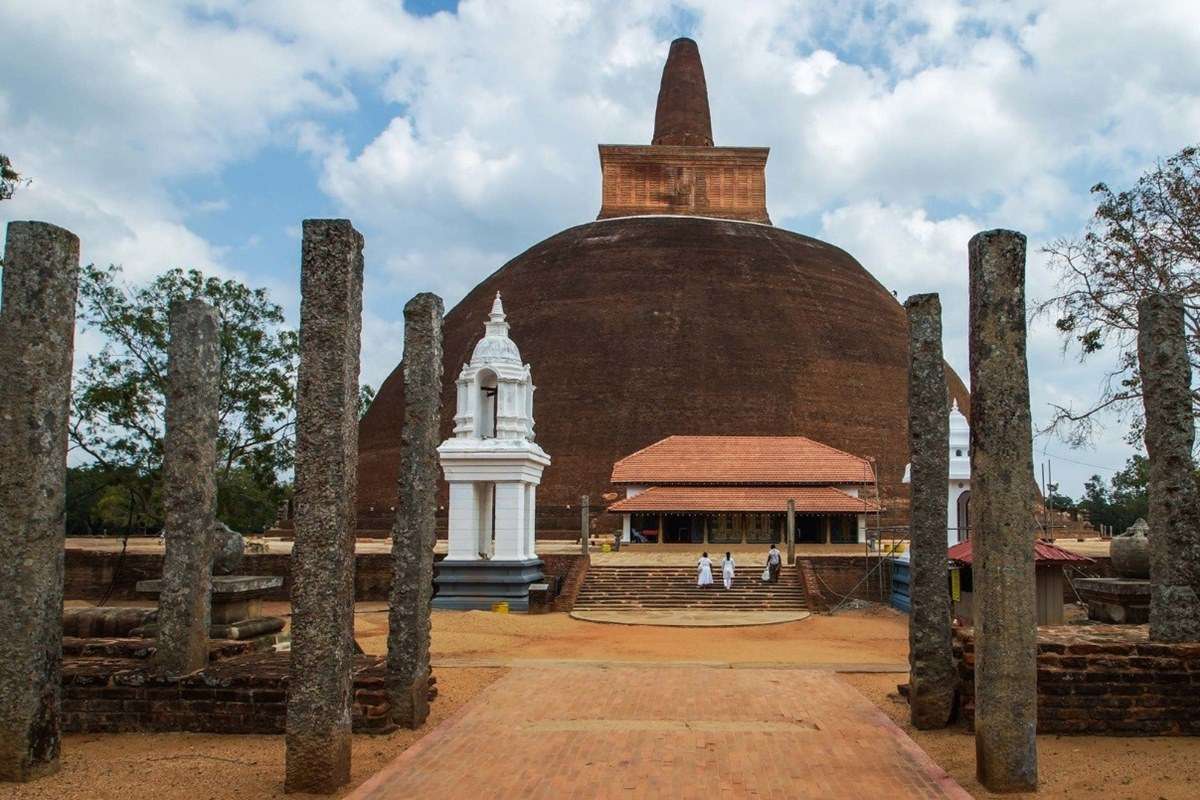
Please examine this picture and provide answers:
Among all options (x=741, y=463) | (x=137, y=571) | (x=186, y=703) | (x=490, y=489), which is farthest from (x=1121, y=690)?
(x=741, y=463)

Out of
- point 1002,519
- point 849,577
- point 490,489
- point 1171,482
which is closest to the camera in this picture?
point 1002,519

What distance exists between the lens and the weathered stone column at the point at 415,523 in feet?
26.8

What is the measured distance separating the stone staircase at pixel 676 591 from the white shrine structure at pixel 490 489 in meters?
1.47

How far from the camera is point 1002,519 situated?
6418mm

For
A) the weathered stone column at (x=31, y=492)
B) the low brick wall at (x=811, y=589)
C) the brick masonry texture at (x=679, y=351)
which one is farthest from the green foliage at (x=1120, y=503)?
the weathered stone column at (x=31, y=492)

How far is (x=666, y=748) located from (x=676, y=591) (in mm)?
13614

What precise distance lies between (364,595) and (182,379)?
48.3 ft

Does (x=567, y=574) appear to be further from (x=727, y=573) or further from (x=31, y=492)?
(x=31, y=492)

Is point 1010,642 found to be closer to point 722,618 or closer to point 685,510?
point 722,618

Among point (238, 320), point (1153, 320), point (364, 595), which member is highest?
point (238, 320)

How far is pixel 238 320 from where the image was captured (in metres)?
26.2

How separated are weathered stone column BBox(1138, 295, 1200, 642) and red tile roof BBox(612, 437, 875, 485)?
72.9ft

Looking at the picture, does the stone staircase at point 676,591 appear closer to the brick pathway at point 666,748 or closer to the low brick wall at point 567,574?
the low brick wall at point 567,574

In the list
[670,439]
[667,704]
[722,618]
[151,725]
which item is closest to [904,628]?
[722,618]
